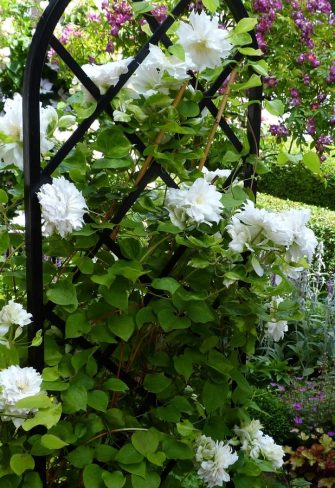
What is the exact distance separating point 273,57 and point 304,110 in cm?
41

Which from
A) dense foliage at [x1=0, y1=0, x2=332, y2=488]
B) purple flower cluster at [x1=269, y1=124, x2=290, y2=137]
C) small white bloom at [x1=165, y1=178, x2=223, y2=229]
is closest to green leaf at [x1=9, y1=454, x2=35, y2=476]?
dense foliage at [x1=0, y1=0, x2=332, y2=488]

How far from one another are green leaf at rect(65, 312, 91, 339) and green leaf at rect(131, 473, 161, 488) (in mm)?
290

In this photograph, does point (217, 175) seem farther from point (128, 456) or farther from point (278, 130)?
point (278, 130)

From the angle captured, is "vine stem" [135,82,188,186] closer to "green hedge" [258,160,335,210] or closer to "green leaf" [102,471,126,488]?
"green leaf" [102,471,126,488]

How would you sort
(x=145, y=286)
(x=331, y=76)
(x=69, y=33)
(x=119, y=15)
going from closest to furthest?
(x=145, y=286)
(x=119, y=15)
(x=331, y=76)
(x=69, y=33)

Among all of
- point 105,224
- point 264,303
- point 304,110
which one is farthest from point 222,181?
point 304,110

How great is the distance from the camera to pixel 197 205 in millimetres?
1229

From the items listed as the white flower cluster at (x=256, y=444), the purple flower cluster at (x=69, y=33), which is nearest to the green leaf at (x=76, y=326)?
the white flower cluster at (x=256, y=444)

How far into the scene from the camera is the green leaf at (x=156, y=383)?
4.42ft

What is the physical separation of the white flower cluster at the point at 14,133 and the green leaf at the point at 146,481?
63cm

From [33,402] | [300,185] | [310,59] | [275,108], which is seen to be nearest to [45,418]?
[33,402]

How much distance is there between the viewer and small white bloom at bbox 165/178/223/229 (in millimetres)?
1227

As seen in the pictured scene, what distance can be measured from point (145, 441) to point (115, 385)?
12cm

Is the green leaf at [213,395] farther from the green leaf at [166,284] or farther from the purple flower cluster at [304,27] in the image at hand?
the purple flower cluster at [304,27]
